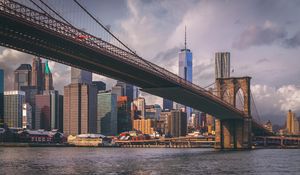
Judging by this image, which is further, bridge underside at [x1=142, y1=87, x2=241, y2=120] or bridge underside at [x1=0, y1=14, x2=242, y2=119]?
bridge underside at [x1=142, y1=87, x2=241, y2=120]

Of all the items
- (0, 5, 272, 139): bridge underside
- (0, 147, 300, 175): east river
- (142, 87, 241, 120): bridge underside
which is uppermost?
(0, 5, 272, 139): bridge underside

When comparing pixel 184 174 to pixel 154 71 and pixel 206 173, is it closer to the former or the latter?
pixel 206 173

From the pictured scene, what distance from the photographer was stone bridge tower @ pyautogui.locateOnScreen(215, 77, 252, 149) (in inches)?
4451

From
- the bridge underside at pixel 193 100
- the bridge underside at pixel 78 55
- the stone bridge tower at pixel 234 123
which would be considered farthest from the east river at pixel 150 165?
the stone bridge tower at pixel 234 123

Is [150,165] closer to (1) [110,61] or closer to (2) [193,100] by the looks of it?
(1) [110,61]

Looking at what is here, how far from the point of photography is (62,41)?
5578 centimetres

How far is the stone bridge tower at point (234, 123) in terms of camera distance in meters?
113

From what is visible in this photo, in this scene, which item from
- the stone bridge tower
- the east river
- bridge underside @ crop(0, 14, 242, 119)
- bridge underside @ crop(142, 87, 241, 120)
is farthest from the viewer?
the stone bridge tower

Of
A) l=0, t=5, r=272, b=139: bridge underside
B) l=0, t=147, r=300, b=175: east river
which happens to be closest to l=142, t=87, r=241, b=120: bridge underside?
l=0, t=5, r=272, b=139: bridge underside

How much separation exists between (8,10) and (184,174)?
68.7 ft

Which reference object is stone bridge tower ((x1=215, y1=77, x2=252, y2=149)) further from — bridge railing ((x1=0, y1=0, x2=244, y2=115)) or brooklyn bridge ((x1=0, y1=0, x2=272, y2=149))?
bridge railing ((x1=0, y1=0, x2=244, y2=115))

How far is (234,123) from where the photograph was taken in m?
115

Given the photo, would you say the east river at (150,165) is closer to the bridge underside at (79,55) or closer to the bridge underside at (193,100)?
the bridge underside at (79,55)

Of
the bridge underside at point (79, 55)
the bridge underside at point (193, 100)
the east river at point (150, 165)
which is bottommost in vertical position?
the east river at point (150, 165)
